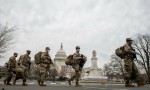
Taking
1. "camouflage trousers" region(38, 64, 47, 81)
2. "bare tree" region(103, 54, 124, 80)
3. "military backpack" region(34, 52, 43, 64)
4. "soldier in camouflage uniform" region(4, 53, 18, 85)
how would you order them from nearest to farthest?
"camouflage trousers" region(38, 64, 47, 81) → "military backpack" region(34, 52, 43, 64) → "soldier in camouflage uniform" region(4, 53, 18, 85) → "bare tree" region(103, 54, 124, 80)

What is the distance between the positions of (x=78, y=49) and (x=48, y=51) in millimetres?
2040

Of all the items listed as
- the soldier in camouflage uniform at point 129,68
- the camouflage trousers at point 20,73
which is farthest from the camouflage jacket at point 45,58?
the soldier in camouflage uniform at point 129,68

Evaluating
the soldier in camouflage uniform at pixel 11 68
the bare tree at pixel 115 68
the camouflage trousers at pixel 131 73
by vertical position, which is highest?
the bare tree at pixel 115 68

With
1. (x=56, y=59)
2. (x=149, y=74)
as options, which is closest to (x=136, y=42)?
(x=149, y=74)

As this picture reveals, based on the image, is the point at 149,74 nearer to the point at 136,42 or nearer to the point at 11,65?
the point at 136,42

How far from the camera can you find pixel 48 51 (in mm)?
18203

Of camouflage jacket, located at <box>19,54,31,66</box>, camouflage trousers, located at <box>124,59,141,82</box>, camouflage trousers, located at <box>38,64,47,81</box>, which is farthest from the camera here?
camouflage jacket, located at <box>19,54,31,66</box>

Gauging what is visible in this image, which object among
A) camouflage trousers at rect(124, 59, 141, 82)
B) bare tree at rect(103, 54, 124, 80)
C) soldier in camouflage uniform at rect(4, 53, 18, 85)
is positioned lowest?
camouflage trousers at rect(124, 59, 141, 82)

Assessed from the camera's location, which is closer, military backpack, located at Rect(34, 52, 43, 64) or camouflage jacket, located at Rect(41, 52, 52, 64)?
camouflage jacket, located at Rect(41, 52, 52, 64)

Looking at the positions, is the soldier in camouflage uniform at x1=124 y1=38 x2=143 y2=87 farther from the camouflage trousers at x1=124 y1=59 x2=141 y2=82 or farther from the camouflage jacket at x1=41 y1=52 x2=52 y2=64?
the camouflage jacket at x1=41 y1=52 x2=52 y2=64

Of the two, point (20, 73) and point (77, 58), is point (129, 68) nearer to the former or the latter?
point (77, 58)

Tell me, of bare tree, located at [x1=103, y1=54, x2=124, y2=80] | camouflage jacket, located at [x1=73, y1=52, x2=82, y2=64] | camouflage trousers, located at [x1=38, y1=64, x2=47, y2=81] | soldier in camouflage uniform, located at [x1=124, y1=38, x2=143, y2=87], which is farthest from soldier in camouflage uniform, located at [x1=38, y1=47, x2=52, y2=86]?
bare tree, located at [x1=103, y1=54, x2=124, y2=80]

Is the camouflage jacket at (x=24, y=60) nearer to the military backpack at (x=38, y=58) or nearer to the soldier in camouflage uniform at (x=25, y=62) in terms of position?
the soldier in camouflage uniform at (x=25, y=62)

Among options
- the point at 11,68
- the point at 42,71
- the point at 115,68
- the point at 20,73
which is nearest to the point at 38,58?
the point at 42,71
